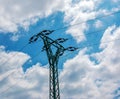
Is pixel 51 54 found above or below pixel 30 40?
below

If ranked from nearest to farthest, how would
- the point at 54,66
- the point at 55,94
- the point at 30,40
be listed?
the point at 55,94, the point at 54,66, the point at 30,40

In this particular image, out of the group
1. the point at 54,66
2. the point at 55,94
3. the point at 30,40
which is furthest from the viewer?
the point at 30,40

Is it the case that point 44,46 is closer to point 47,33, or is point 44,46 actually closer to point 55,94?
point 47,33

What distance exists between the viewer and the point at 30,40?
48312 mm

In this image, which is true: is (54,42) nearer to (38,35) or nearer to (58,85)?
(38,35)

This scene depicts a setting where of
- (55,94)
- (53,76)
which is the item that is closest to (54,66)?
(53,76)

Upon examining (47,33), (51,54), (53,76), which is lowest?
(53,76)

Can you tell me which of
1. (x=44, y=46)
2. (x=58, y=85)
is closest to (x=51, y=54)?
(x=44, y=46)

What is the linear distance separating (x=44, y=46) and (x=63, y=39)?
328 centimetres

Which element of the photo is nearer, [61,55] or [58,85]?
[58,85]

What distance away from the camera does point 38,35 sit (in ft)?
156

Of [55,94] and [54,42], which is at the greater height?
[54,42]

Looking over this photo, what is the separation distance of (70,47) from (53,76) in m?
7.24

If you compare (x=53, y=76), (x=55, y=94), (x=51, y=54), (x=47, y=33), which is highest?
(x=47, y=33)
